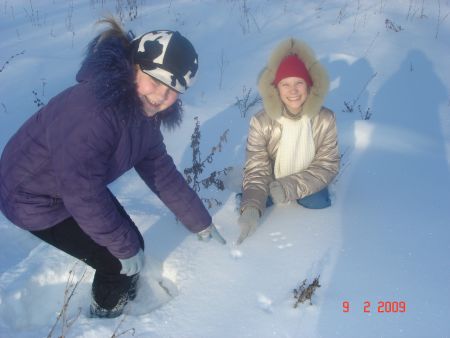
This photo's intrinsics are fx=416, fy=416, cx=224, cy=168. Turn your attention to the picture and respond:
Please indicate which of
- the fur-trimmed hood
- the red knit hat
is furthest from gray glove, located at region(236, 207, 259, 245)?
the fur-trimmed hood

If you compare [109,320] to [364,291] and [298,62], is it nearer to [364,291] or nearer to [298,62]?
[364,291]

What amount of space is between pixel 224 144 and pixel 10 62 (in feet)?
10.2

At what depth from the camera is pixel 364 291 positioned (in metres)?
2.22

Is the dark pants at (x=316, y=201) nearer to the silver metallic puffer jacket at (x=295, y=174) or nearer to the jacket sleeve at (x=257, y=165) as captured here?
the silver metallic puffer jacket at (x=295, y=174)

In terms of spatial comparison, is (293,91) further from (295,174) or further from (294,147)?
(295,174)

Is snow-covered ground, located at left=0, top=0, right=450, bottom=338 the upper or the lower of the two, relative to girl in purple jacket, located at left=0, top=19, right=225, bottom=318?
lower

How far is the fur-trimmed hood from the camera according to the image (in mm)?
1768

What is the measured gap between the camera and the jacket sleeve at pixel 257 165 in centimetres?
289

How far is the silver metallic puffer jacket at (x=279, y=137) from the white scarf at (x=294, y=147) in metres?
0.04

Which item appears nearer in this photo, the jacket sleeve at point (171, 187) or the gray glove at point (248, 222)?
the jacket sleeve at point (171, 187)

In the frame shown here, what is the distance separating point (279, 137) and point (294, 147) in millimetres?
128
